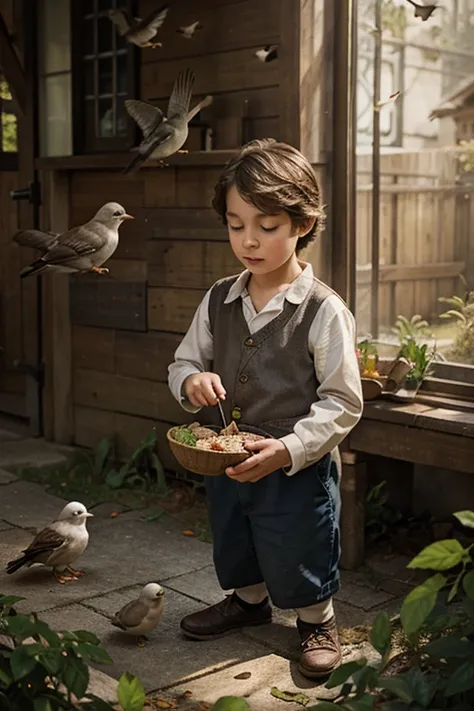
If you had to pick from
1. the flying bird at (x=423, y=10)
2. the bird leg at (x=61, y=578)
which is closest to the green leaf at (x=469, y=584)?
the bird leg at (x=61, y=578)

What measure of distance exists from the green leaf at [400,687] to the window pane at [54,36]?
4821mm

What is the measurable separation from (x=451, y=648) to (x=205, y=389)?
123 cm

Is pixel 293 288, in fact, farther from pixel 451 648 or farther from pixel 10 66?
pixel 10 66

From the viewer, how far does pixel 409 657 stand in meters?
3.83

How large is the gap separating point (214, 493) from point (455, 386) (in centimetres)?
131

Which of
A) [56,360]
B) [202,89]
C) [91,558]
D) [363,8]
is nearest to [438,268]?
[363,8]

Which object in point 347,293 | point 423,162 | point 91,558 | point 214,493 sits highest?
point 423,162

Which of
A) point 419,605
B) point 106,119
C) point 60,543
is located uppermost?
point 106,119

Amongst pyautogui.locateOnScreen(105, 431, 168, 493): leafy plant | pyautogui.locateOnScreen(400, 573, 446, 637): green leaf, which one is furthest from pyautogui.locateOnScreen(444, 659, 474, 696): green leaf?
pyautogui.locateOnScreen(105, 431, 168, 493): leafy plant

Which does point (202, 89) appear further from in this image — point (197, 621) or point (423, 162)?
point (197, 621)

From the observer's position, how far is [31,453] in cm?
675

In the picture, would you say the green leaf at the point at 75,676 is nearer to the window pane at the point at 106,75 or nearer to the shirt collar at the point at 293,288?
the shirt collar at the point at 293,288

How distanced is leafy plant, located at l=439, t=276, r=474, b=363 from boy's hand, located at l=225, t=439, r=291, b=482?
152cm

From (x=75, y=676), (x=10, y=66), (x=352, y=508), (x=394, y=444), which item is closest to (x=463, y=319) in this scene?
(x=394, y=444)
